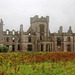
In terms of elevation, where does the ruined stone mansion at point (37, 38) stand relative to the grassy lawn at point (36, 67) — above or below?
above

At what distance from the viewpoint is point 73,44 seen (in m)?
43.2

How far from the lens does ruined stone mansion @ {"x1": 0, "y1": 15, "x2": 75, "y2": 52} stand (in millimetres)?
43281

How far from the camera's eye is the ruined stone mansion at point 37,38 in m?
43.3

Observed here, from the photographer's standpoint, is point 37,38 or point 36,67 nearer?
point 36,67

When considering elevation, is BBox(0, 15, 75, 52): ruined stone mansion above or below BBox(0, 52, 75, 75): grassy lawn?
above

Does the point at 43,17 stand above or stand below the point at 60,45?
above

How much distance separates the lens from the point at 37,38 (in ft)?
147

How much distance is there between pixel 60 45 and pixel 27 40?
33.7 ft

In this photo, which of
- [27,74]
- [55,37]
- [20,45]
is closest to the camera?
[27,74]

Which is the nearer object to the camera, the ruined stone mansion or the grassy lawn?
the grassy lawn

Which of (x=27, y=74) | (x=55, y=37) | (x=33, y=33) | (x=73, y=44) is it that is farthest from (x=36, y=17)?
(x=27, y=74)

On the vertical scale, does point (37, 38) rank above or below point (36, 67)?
above

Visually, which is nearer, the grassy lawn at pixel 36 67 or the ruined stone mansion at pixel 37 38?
the grassy lawn at pixel 36 67

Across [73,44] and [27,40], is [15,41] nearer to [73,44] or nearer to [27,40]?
[27,40]
